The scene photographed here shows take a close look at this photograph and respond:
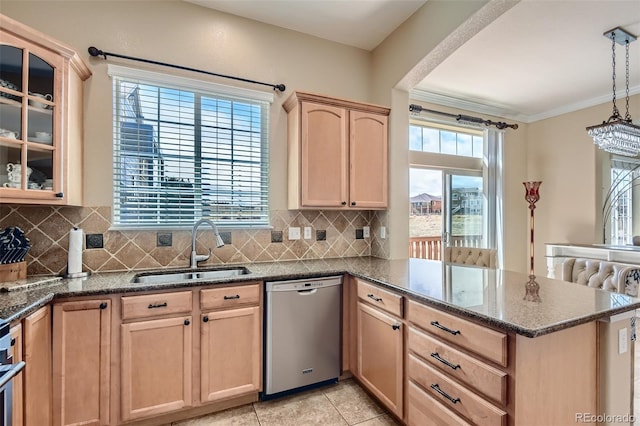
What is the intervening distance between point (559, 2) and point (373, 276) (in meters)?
2.56

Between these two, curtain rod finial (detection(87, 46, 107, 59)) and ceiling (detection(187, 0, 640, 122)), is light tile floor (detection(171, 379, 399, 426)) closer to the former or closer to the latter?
curtain rod finial (detection(87, 46, 107, 59))

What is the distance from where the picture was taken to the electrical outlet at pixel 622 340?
1431 millimetres

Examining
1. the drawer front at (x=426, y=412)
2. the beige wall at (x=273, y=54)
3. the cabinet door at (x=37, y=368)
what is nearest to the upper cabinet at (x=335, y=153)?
the beige wall at (x=273, y=54)

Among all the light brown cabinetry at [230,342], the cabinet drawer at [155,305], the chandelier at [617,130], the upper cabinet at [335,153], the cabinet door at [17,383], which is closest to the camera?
the cabinet door at [17,383]

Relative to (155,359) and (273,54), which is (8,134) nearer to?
(155,359)

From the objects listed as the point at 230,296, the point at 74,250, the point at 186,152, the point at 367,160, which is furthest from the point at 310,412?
the point at 186,152

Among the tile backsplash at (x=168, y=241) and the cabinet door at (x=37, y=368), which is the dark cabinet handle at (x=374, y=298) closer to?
the tile backsplash at (x=168, y=241)

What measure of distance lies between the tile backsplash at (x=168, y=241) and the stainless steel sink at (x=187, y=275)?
109 millimetres

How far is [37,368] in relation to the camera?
1.59m

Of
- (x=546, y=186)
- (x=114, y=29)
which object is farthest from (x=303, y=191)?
(x=546, y=186)

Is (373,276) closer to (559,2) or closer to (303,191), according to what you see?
(303,191)

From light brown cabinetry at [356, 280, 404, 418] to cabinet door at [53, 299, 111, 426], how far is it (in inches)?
63.9

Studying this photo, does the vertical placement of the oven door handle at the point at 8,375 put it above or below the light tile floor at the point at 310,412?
above

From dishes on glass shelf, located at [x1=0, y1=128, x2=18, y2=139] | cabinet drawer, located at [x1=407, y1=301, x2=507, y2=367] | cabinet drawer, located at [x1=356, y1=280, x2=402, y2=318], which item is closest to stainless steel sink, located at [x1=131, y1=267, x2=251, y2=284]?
cabinet drawer, located at [x1=356, y1=280, x2=402, y2=318]
